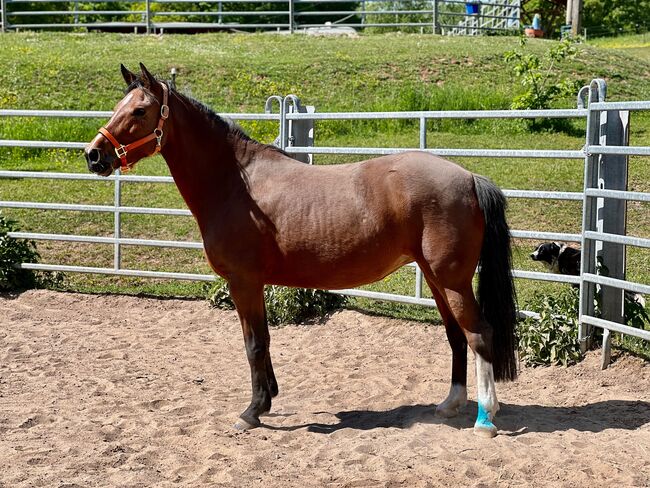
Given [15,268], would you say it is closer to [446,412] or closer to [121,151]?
[121,151]

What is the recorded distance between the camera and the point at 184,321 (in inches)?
312

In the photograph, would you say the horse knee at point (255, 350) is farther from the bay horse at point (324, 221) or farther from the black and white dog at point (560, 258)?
the black and white dog at point (560, 258)

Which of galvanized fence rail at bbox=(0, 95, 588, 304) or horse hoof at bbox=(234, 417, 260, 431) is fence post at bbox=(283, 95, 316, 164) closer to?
galvanized fence rail at bbox=(0, 95, 588, 304)

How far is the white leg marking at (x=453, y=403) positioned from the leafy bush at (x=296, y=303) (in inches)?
102

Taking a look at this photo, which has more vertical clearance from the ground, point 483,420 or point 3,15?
point 3,15

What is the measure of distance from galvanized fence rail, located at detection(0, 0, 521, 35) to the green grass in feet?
6.25

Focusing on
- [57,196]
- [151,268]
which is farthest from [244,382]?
[57,196]

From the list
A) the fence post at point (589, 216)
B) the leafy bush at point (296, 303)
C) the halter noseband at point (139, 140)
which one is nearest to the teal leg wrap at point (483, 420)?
the fence post at point (589, 216)

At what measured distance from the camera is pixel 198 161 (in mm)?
5391

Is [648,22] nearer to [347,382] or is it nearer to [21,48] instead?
[21,48]

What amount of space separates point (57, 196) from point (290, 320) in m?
5.49

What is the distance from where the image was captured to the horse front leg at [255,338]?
5219mm

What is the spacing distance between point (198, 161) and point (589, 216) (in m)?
2.75

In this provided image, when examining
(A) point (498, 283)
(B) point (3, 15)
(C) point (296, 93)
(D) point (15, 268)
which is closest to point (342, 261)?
(A) point (498, 283)
